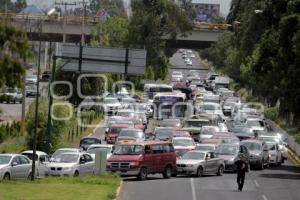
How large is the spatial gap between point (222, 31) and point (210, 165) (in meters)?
96.8

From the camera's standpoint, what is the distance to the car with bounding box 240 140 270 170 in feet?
157

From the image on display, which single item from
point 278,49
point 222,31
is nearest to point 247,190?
point 278,49

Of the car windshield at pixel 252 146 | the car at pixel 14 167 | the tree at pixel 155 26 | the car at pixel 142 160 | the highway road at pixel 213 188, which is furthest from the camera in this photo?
the tree at pixel 155 26

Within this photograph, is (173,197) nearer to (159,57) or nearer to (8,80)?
(8,80)

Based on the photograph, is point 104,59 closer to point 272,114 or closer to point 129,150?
point 129,150

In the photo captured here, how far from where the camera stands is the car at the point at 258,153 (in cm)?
4792

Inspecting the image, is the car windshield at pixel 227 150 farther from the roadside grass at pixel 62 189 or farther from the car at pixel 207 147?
the roadside grass at pixel 62 189

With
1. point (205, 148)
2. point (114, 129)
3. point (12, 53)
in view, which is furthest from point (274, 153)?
point (12, 53)

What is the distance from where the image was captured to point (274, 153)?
51.0 m

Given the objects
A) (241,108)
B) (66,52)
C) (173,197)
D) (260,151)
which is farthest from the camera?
(241,108)

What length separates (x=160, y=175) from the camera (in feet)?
142

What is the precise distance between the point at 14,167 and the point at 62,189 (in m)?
5.80

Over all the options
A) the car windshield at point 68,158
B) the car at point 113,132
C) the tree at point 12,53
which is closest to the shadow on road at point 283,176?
the car windshield at point 68,158

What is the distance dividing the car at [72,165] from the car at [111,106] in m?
39.1
